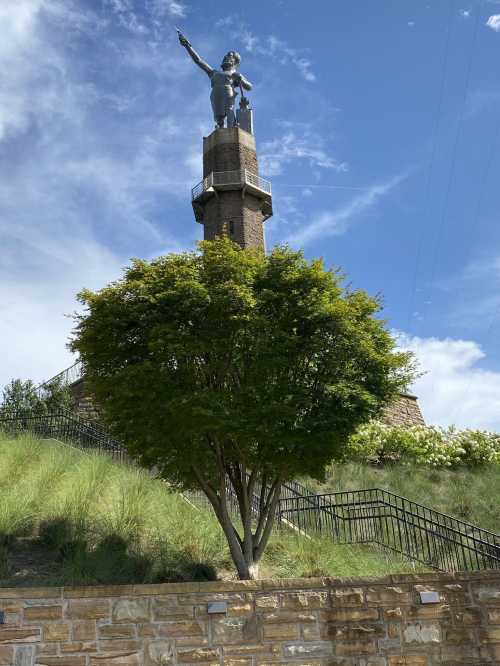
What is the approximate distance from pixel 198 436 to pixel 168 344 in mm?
1686

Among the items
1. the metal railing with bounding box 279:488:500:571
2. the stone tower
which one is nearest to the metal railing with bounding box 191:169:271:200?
the stone tower

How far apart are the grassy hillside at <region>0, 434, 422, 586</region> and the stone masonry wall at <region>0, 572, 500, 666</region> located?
2144 mm

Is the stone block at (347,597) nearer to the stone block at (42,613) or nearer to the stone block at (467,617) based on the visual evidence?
the stone block at (467,617)

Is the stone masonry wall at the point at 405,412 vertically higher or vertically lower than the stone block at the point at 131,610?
higher

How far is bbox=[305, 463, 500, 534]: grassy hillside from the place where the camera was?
61.6ft

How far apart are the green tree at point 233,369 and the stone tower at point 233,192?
23034 millimetres

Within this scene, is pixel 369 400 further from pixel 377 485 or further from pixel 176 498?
pixel 377 485

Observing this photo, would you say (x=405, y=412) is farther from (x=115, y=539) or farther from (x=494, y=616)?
(x=494, y=616)

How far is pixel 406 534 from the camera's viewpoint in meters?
14.0

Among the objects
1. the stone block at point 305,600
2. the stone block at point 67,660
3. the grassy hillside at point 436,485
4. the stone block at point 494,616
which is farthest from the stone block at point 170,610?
the grassy hillside at point 436,485

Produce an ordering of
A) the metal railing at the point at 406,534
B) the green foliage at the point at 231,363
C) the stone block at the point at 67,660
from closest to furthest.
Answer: the stone block at the point at 67,660, the green foliage at the point at 231,363, the metal railing at the point at 406,534

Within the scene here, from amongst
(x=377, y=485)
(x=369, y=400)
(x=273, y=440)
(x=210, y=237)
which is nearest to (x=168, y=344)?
(x=273, y=440)

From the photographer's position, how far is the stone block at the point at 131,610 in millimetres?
7266

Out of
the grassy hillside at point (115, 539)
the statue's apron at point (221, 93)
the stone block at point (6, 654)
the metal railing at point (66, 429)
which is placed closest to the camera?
the stone block at point (6, 654)
